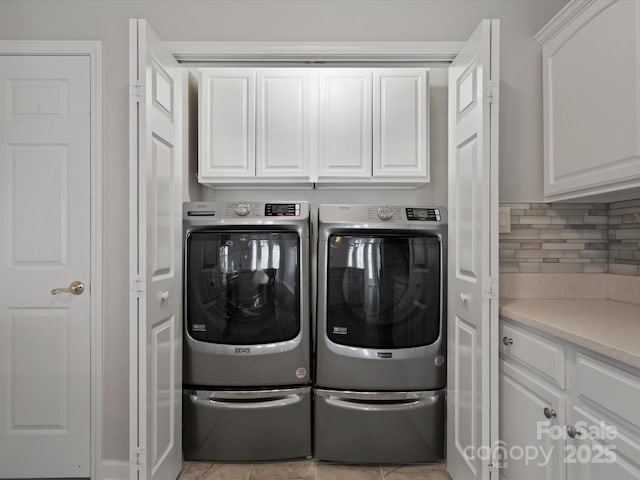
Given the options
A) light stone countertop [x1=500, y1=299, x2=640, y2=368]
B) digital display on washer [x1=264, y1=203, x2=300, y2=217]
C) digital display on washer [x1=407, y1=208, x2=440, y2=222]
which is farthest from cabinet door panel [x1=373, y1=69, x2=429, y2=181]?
light stone countertop [x1=500, y1=299, x2=640, y2=368]

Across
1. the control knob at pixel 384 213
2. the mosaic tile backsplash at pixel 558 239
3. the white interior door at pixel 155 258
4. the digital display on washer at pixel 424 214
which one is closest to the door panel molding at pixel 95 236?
the white interior door at pixel 155 258

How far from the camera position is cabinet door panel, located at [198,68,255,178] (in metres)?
2.29

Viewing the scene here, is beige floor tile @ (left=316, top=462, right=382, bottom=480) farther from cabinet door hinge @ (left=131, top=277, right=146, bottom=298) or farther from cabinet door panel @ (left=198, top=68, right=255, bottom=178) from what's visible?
cabinet door panel @ (left=198, top=68, right=255, bottom=178)

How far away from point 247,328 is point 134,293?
69cm

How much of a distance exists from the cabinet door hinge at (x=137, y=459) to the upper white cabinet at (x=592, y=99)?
2.02 m

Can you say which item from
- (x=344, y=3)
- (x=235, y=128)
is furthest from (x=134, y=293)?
(x=344, y=3)

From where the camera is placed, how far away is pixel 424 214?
218 centimetres

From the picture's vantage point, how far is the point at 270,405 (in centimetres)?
213

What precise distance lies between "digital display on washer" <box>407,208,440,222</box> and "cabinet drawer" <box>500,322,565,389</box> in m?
0.66

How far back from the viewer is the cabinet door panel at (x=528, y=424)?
52.5 inches

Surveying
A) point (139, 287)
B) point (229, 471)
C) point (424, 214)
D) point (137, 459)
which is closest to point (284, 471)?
point (229, 471)

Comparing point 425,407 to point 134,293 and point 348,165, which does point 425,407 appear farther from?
point 134,293

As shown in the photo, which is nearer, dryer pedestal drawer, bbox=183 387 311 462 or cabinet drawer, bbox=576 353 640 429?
cabinet drawer, bbox=576 353 640 429
